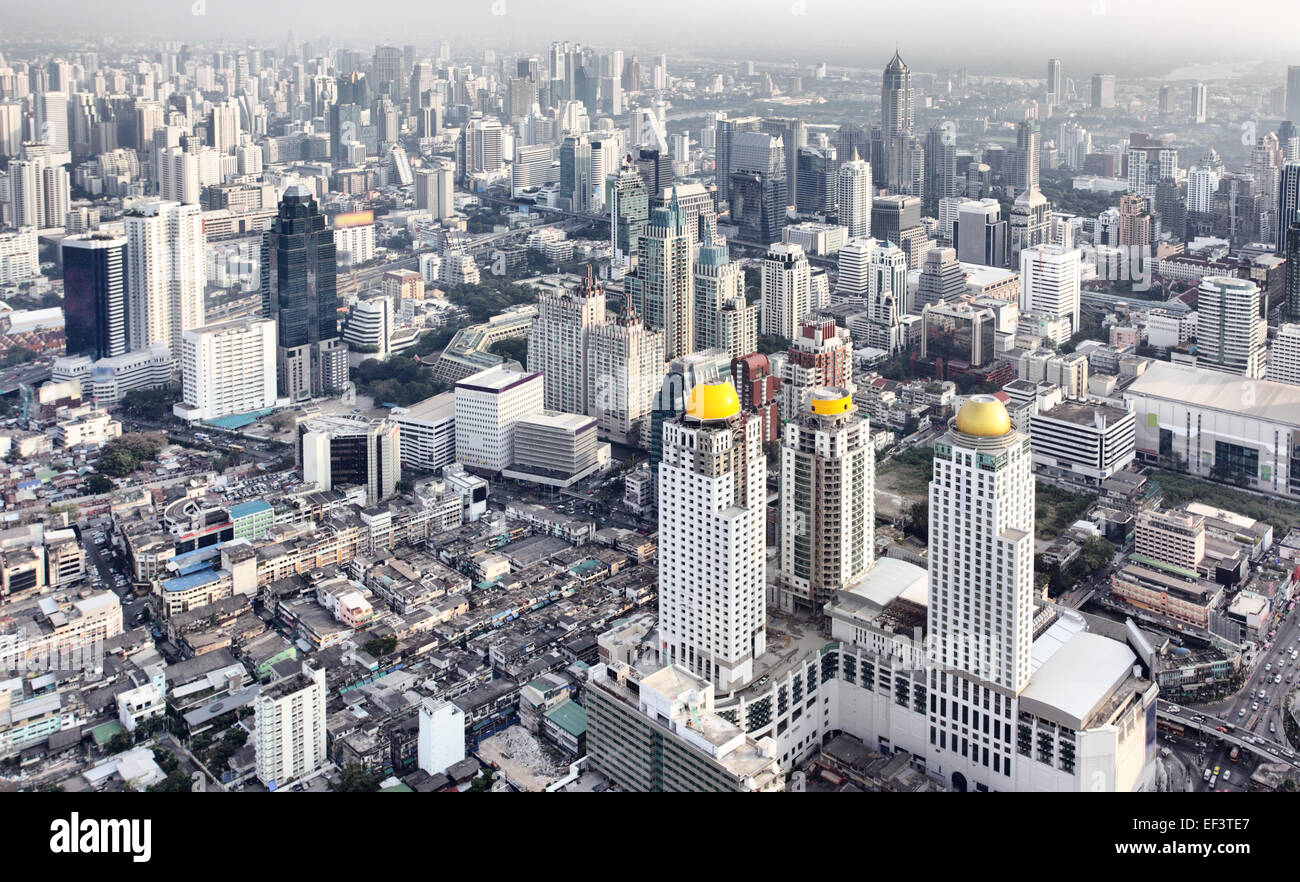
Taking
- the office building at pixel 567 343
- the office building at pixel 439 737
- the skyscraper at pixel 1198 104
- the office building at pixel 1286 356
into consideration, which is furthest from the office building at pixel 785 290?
the office building at pixel 439 737

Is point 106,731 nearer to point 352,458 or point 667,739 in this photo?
point 667,739

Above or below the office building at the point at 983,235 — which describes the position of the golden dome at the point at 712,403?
below

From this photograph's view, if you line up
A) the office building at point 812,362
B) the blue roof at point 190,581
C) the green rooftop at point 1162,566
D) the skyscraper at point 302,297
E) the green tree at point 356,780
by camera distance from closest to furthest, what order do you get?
the green tree at point 356,780
the blue roof at point 190,581
the green rooftop at point 1162,566
the office building at point 812,362
the skyscraper at point 302,297

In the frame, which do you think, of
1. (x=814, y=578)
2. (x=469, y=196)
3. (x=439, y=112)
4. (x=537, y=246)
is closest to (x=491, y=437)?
(x=814, y=578)

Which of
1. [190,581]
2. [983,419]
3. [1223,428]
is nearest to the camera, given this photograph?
[983,419]

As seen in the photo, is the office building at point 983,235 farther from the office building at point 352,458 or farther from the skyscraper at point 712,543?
the skyscraper at point 712,543

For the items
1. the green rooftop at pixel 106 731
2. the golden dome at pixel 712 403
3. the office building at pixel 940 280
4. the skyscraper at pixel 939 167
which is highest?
the skyscraper at pixel 939 167

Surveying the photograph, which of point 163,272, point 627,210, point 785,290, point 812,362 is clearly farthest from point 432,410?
point 627,210

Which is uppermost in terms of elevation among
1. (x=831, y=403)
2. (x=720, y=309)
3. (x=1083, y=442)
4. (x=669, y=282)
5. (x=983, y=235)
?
(x=983, y=235)
